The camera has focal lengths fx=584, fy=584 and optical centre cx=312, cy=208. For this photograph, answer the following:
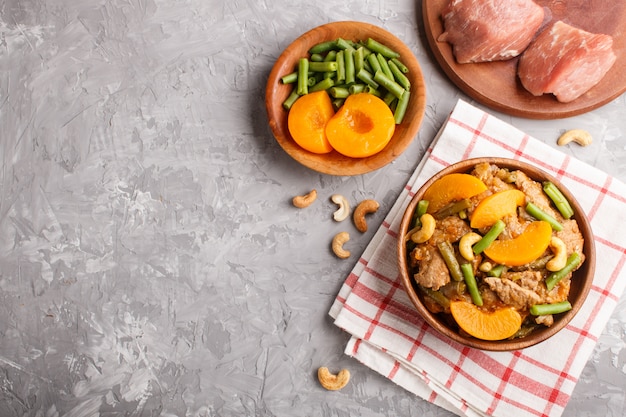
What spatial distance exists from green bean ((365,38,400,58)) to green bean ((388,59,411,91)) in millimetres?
38

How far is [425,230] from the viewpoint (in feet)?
7.57

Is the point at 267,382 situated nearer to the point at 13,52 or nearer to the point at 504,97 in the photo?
the point at 504,97

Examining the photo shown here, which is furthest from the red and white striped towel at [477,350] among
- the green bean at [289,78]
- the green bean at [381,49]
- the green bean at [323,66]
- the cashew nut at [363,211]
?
the green bean at [289,78]

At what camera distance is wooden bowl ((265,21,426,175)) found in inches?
104

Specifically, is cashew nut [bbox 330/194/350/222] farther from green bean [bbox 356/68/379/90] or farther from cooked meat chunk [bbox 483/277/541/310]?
cooked meat chunk [bbox 483/277/541/310]

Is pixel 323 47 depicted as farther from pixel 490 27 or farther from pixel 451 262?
pixel 451 262

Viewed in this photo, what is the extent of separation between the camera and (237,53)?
2971 millimetres

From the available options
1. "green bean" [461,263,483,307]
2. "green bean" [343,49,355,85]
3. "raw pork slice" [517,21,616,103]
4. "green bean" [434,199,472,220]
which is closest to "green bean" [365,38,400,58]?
"green bean" [343,49,355,85]

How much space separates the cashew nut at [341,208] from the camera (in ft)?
9.29

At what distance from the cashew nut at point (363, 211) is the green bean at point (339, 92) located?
1.69 ft

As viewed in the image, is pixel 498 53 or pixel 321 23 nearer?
pixel 498 53

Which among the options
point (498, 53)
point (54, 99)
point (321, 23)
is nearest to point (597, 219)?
point (498, 53)

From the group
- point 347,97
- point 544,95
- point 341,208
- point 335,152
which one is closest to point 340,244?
point 341,208

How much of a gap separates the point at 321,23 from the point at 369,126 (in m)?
0.72
